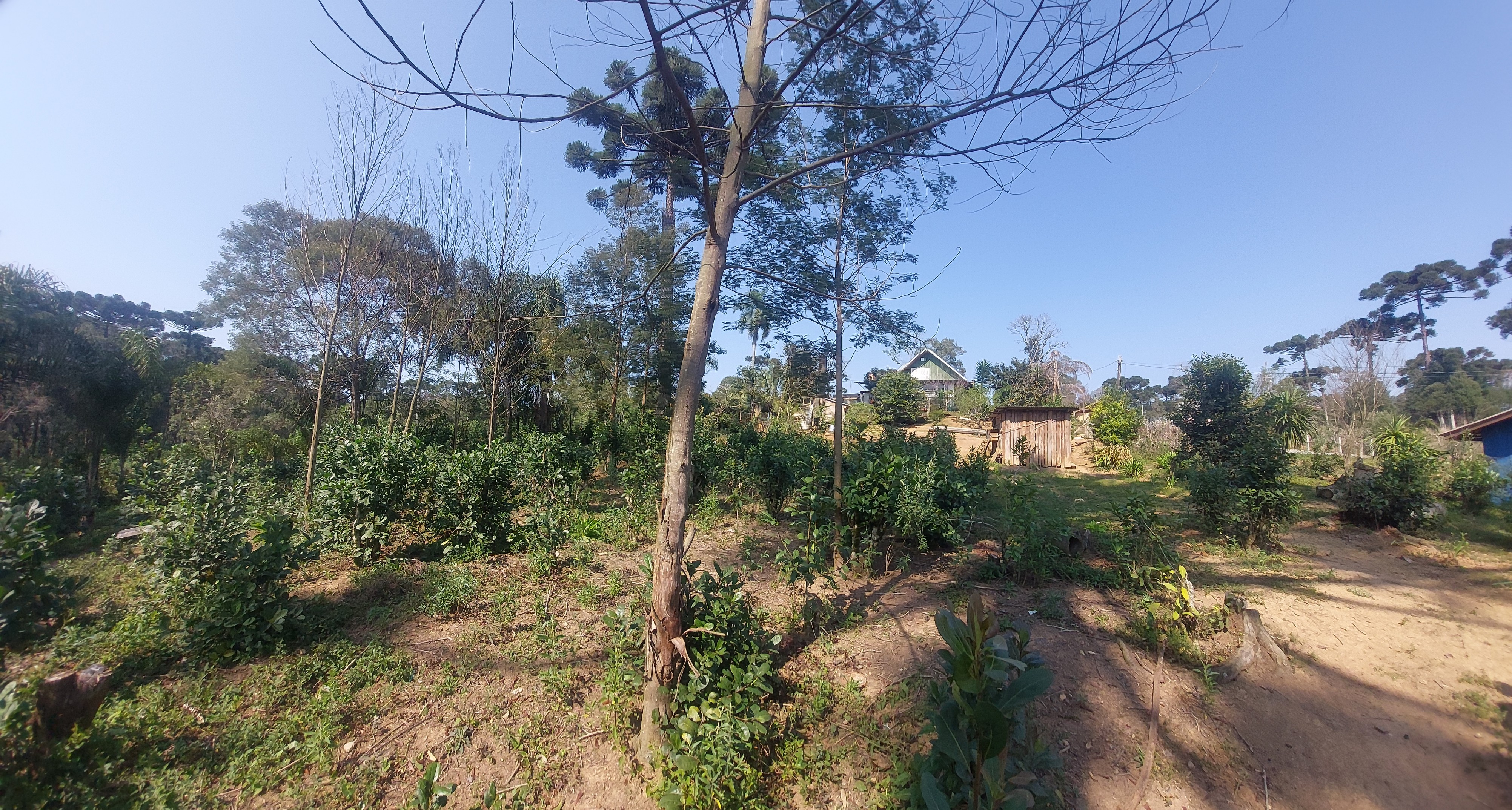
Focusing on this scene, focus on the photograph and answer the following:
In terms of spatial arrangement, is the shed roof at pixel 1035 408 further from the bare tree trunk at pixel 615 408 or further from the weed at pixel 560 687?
the weed at pixel 560 687

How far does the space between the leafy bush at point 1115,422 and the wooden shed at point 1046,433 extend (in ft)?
2.73

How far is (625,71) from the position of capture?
9.34 feet

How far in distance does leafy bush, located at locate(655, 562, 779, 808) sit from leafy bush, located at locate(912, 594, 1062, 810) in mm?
939

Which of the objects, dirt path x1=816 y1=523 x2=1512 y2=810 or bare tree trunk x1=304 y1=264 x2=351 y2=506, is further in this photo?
bare tree trunk x1=304 y1=264 x2=351 y2=506

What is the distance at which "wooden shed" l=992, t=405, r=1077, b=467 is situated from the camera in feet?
47.1

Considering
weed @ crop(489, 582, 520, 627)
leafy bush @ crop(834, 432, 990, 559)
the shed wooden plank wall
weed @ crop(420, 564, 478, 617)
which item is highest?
the shed wooden plank wall

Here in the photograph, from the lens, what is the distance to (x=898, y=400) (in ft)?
60.2

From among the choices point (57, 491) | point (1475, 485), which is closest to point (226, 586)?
point (57, 491)

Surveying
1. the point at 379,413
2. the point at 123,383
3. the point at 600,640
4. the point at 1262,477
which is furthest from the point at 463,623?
the point at 379,413

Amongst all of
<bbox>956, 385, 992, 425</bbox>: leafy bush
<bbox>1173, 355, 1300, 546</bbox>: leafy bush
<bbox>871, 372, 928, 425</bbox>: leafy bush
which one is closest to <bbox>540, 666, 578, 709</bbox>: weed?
<bbox>1173, 355, 1300, 546</bbox>: leafy bush

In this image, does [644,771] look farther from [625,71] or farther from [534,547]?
[625,71]

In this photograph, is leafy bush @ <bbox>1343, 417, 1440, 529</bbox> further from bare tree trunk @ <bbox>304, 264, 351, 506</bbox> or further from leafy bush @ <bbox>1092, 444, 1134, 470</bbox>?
bare tree trunk @ <bbox>304, 264, 351, 506</bbox>

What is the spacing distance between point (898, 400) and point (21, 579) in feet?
59.6

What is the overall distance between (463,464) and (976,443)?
47.0ft
